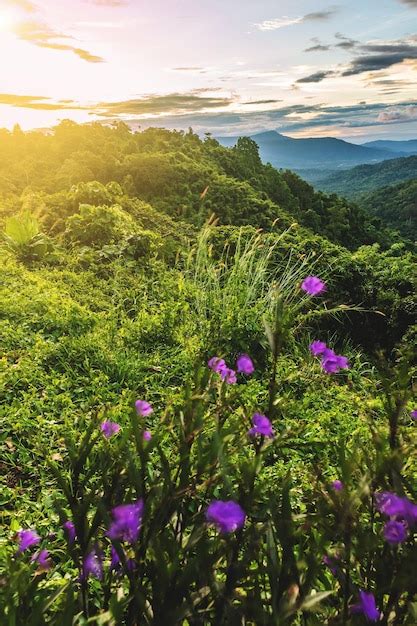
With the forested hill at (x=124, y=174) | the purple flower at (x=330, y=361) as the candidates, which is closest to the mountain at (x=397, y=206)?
the forested hill at (x=124, y=174)

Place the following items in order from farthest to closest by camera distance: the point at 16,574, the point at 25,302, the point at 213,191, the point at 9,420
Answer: the point at 213,191
the point at 25,302
the point at 9,420
the point at 16,574

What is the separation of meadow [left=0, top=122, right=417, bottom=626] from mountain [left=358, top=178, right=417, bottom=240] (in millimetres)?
41221

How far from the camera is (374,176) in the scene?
113125 mm

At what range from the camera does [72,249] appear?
680cm

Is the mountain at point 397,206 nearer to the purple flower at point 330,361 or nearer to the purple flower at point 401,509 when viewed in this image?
the purple flower at point 330,361

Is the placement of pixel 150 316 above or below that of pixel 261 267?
below

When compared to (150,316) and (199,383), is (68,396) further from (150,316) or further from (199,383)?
(199,383)

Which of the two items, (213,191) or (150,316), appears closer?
(150,316)

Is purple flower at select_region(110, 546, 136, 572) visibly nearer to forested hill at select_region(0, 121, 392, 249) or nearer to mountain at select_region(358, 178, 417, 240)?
forested hill at select_region(0, 121, 392, 249)

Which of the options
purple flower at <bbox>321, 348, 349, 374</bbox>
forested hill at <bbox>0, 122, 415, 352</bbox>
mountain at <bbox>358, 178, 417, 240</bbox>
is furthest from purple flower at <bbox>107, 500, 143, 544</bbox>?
mountain at <bbox>358, 178, 417, 240</bbox>

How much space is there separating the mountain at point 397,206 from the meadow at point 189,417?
4122cm

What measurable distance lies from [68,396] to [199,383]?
2.23 m

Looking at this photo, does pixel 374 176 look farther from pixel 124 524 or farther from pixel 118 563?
pixel 124 524

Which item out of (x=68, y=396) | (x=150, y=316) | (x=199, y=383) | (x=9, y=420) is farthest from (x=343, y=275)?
(x=199, y=383)
